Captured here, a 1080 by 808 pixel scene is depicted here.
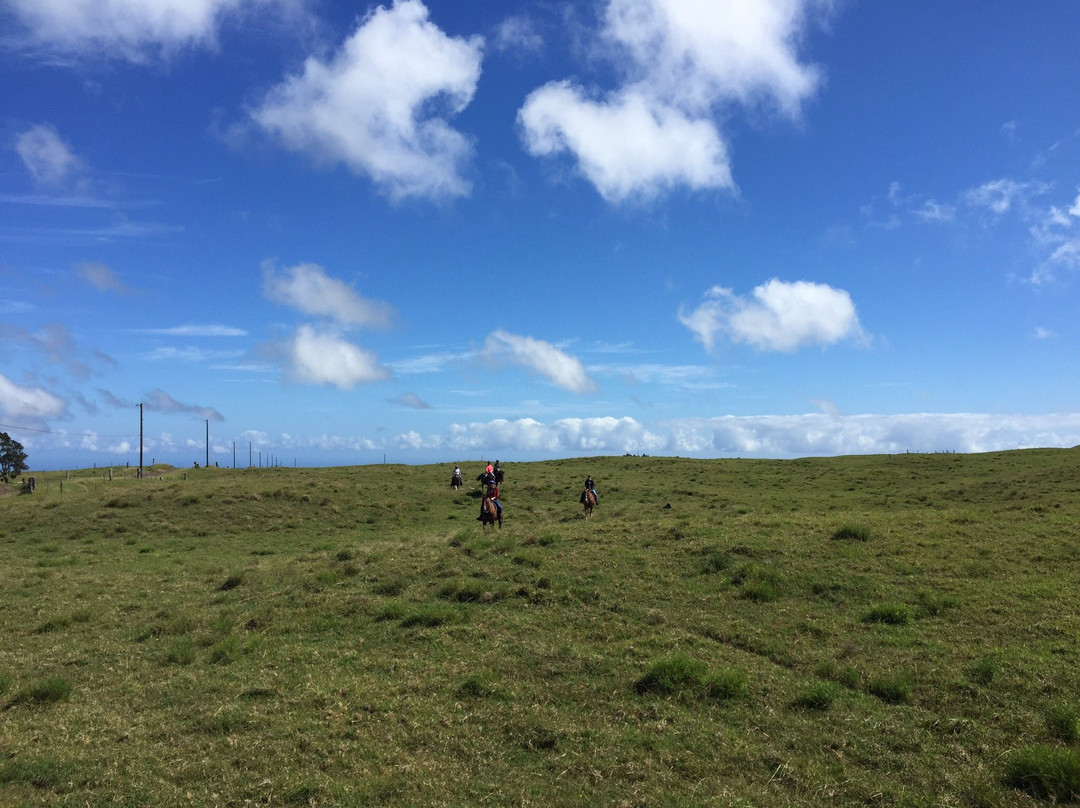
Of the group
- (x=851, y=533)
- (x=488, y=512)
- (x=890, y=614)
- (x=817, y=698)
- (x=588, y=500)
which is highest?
(x=488, y=512)

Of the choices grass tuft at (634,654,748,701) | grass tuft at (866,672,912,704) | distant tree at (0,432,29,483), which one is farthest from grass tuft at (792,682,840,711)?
distant tree at (0,432,29,483)

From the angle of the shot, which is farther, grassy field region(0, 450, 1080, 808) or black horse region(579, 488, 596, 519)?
black horse region(579, 488, 596, 519)

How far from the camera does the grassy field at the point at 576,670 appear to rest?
834 cm

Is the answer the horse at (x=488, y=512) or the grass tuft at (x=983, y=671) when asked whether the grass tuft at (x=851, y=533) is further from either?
the horse at (x=488, y=512)

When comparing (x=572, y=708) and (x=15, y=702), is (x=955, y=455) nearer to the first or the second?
(x=572, y=708)

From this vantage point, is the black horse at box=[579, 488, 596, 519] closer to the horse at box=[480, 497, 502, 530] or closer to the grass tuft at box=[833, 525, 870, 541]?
the horse at box=[480, 497, 502, 530]

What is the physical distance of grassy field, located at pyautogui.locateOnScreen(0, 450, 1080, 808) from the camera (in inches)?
328

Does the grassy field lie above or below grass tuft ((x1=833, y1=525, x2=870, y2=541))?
below

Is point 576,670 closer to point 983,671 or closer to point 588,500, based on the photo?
point 983,671

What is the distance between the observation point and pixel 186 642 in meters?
14.8

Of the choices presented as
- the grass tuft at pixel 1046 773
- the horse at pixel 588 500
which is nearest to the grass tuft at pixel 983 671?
the grass tuft at pixel 1046 773

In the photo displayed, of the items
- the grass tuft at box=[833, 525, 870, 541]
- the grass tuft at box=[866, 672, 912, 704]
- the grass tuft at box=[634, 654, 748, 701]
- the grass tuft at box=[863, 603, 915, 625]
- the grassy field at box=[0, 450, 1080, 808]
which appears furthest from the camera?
the grass tuft at box=[833, 525, 870, 541]

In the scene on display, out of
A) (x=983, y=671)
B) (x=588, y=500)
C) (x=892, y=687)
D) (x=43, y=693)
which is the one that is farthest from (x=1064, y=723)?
(x=588, y=500)

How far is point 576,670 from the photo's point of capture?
12.0 metres
